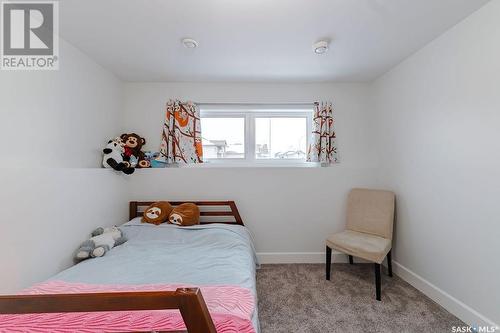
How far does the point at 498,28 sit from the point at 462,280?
5.98ft

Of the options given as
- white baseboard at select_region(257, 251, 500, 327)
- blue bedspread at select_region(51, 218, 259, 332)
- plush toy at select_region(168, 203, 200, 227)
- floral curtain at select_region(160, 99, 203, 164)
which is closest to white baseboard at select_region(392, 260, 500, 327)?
white baseboard at select_region(257, 251, 500, 327)

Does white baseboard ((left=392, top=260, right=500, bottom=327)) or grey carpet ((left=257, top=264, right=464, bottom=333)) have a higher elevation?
white baseboard ((left=392, top=260, right=500, bottom=327))

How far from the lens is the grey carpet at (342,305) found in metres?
1.71

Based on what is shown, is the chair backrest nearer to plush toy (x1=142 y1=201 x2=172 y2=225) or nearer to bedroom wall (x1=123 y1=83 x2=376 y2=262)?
bedroom wall (x1=123 y1=83 x2=376 y2=262)

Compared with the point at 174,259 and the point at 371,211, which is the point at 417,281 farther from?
the point at 174,259

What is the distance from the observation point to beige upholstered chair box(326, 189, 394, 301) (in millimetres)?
2102

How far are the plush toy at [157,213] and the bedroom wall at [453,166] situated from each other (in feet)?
8.52

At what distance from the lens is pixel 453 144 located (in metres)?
1.82

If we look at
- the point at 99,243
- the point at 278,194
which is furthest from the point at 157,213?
the point at 278,194

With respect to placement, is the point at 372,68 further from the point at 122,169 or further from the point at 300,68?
the point at 122,169

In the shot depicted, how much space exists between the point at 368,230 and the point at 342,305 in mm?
898

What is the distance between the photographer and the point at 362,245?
2.17 metres

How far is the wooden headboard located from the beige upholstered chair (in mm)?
1164

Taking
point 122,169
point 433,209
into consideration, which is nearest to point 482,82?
point 433,209
